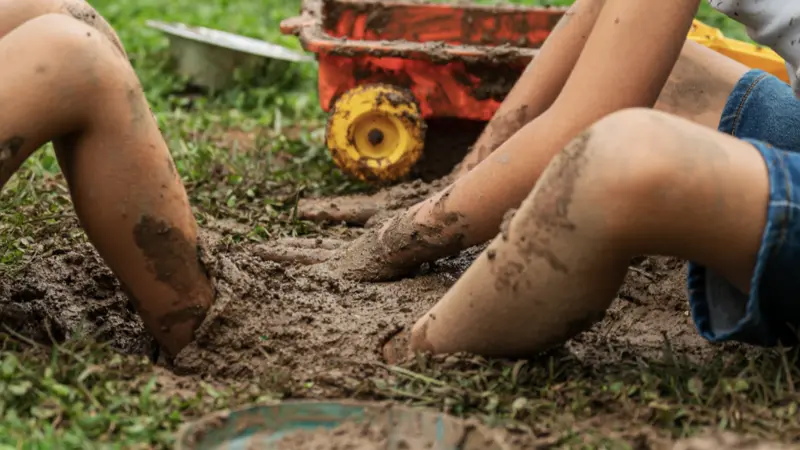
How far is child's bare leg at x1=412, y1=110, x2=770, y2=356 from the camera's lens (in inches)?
64.5

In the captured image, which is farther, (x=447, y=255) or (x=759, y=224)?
(x=447, y=255)

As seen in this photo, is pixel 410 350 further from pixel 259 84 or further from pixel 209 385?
pixel 259 84

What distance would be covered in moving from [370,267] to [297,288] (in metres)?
0.18

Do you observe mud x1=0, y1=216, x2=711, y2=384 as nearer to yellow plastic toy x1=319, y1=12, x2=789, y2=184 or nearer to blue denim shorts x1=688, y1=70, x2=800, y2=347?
blue denim shorts x1=688, y1=70, x2=800, y2=347

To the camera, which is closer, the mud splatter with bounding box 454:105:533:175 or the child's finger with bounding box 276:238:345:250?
the mud splatter with bounding box 454:105:533:175

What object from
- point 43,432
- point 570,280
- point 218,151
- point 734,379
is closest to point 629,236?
point 570,280

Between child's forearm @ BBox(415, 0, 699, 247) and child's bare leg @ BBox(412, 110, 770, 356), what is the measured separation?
0.31 metres

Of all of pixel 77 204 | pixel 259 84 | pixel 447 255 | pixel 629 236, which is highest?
pixel 629 236

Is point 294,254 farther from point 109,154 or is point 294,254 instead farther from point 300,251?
point 109,154

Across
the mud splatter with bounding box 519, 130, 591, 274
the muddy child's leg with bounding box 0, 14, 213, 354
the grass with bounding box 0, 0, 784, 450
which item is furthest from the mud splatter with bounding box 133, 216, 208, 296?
the mud splatter with bounding box 519, 130, 591, 274

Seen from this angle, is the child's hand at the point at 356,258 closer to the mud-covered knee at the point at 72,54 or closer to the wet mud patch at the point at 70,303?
the wet mud patch at the point at 70,303

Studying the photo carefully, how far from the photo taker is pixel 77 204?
75.0 inches

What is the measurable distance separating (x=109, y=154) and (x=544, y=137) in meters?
0.78

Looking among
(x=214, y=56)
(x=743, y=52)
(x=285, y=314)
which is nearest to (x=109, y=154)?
(x=285, y=314)
